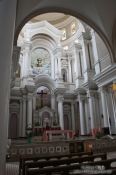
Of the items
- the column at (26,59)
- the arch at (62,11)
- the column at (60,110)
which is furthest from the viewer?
the column at (26,59)

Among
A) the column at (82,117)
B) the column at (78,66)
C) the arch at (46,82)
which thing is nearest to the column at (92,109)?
the column at (82,117)

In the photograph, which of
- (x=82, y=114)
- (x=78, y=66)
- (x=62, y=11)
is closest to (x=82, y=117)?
(x=82, y=114)

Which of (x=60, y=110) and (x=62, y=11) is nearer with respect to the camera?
(x=62, y=11)

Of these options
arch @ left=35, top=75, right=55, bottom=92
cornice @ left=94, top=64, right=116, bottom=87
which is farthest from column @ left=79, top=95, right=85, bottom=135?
cornice @ left=94, top=64, right=116, bottom=87

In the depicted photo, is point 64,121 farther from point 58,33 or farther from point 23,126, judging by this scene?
point 58,33

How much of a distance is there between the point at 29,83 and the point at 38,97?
6.98 ft

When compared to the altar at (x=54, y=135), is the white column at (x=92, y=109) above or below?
above

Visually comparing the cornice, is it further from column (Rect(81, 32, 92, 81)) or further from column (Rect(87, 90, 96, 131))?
column (Rect(81, 32, 92, 81))

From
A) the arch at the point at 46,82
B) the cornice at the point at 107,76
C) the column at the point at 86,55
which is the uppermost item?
the column at the point at 86,55

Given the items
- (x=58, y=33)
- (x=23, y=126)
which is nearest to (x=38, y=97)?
(x=23, y=126)

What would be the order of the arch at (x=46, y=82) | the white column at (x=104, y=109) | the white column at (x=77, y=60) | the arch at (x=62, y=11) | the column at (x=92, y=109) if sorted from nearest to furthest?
the arch at (x=62, y=11) < the white column at (x=104, y=109) < the column at (x=92, y=109) < the white column at (x=77, y=60) < the arch at (x=46, y=82)

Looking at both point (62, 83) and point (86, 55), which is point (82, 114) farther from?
point (86, 55)

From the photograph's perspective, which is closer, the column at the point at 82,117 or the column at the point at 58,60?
the column at the point at 82,117

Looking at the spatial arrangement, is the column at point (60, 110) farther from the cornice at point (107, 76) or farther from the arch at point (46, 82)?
the cornice at point (107, 76)
